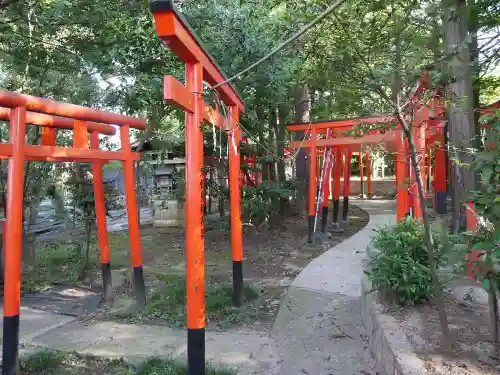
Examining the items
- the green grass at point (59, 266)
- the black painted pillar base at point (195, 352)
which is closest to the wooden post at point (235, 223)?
the black painted pillar base at point (195, 352)

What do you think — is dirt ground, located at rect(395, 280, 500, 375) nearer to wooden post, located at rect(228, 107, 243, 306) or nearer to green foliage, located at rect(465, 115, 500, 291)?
green foliage, located at rect(465, 115, 500, 291)

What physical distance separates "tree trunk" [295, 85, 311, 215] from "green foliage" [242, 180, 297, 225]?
1895 millimetres

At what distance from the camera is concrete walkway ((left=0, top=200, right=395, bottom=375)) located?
12.8 feet

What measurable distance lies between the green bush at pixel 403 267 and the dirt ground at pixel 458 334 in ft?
0.50

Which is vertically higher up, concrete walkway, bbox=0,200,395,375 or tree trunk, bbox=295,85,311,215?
tree trunk, bbox=295,85,311,215

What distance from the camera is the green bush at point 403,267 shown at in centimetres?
380

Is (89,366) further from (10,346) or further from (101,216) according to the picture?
(101,216)

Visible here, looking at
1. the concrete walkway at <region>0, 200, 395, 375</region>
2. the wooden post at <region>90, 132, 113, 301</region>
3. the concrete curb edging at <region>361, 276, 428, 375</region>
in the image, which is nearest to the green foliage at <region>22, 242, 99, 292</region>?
the concrete walkway at <region>0, 200, 395, 375</region>

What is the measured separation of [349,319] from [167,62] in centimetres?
554

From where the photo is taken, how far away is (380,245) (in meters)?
4.26

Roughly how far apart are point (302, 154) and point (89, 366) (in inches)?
405

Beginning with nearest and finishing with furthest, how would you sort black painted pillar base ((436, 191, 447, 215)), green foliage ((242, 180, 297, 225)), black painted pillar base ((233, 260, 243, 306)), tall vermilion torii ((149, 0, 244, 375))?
1. tall vermilion torii ((149, 0, 244, 375))
2. black painted pillar base ((233, 260, 243, 306))
3. green foliage ((242, 180, 297, 225))
4. black painted pillar base ((436, 191, 447, 215))

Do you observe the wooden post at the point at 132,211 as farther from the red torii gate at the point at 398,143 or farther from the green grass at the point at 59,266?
the red torii gate at the point at 398,143

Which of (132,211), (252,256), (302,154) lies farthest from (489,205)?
(302,154)
